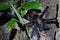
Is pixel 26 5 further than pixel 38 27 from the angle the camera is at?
No

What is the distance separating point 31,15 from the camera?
1.04 m

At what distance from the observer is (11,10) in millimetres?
992

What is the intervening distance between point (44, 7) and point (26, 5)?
0.19m

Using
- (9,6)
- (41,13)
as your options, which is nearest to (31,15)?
(41,13)

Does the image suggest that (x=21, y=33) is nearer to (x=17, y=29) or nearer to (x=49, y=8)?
(x=17, y=29)

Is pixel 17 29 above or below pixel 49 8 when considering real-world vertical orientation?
below

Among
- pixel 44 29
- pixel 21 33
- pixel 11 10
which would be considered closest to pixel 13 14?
pixel 11 10

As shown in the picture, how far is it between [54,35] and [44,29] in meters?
0.08

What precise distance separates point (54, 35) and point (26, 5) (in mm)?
295

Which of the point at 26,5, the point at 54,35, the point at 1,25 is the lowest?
the point at 54,35

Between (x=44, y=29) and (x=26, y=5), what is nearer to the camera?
(x=26, y=5)

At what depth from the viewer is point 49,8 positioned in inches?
42.9

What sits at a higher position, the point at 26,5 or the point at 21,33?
the point at 26,5

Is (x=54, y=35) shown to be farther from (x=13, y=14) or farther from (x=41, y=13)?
(x=13, y=14)
